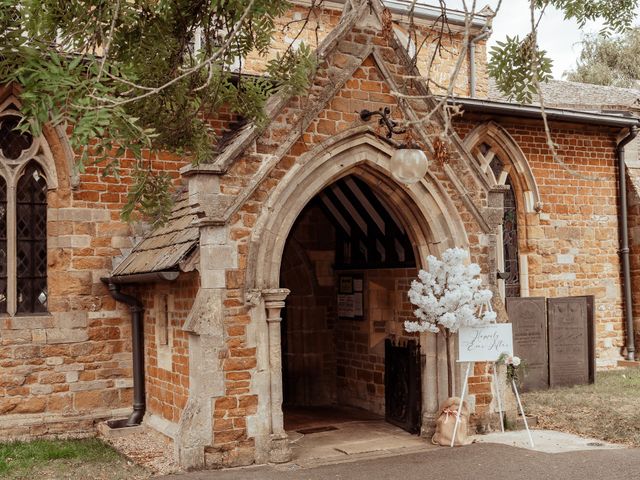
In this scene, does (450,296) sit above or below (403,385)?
above

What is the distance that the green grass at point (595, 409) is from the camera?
9.93 m

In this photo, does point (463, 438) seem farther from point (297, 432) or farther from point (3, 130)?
point (3, 130)

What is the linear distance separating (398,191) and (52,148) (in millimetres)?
4777

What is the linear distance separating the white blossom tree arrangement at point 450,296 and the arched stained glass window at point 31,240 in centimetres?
502

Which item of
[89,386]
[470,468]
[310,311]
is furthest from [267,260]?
[310,311]

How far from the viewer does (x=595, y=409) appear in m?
11.1

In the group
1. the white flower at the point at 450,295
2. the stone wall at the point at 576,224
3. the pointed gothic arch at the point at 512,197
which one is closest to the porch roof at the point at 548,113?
the stone wall at the point at 576,224

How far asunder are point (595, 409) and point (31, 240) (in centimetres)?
811

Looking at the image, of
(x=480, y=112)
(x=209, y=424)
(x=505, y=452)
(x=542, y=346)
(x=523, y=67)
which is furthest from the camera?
(x=480, y=112)

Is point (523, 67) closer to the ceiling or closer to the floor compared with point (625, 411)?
closer to the ceiling

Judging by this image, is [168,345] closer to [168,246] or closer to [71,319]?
[168,246]

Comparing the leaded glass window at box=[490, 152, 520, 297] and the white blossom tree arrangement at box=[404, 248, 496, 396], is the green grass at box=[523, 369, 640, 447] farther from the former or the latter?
the leaded glass window at box=[490, 152, 520, 297]

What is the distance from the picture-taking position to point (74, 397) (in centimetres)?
1062

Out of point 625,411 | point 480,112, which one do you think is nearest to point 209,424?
point 625,411
